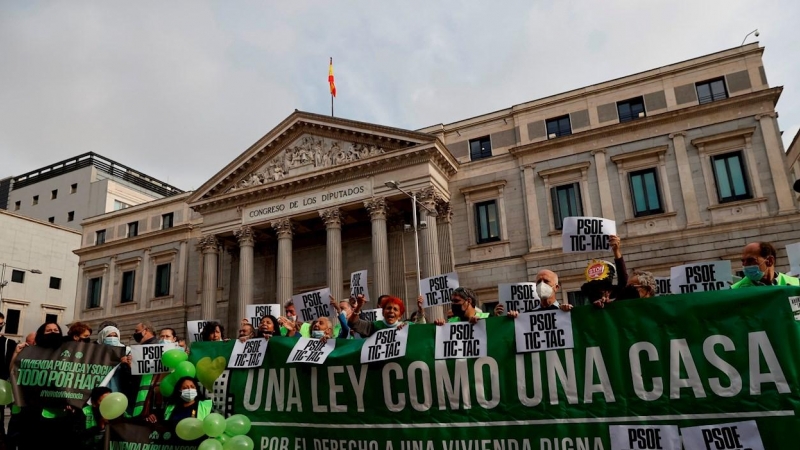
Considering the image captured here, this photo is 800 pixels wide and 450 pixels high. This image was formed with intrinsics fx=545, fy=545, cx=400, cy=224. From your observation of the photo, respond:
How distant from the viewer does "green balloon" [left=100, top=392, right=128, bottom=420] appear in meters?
6.87

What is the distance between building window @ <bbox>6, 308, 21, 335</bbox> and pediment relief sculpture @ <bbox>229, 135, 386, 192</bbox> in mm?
30104

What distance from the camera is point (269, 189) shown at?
32156 mm

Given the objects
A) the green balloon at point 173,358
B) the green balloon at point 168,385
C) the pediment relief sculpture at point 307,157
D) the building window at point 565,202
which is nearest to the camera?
the green balloon at point 168,385

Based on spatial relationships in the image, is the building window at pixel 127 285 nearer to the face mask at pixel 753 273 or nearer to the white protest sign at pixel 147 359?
the white protest sign at pixel 147 359

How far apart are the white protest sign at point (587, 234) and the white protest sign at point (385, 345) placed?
2.85 meters

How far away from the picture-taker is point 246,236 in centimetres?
3238

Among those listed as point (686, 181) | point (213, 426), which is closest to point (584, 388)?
point (213, 426)

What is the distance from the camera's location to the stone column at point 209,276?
32.3 m

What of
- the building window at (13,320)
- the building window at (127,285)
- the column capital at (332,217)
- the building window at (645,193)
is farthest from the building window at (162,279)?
the building window at (645,193)

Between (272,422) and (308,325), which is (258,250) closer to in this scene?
(308,325)

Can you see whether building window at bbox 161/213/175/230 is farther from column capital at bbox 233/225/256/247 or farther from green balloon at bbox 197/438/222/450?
green balloon at bbox 197/438/222/450

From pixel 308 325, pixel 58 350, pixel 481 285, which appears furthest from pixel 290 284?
pixel 58 350

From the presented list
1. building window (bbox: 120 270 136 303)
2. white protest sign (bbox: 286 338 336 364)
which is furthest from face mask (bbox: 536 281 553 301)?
building window (bbox: 120 270 136 303)

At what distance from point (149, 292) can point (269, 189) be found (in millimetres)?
14042
